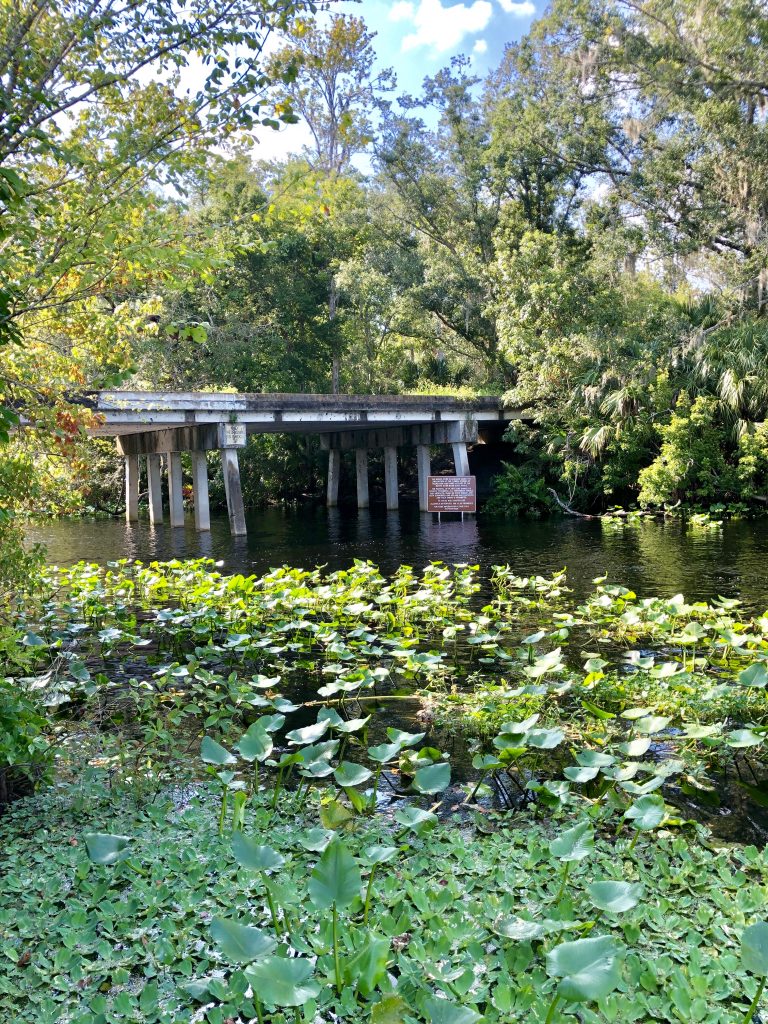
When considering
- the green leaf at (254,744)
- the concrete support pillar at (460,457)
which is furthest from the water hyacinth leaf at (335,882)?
the concrete support pillar at (460,457)

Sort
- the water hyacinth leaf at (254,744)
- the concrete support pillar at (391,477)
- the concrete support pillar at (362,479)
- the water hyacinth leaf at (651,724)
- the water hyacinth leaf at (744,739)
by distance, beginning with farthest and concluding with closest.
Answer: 1. the concrete support pillar at (362,479)
2. the concrete support pillar at (391,477)
3. the water hyacinth leaf at (651,724)
4. the water hyacinth leaf at (744,739)
5. the water hyacinth leaf at (254,744)

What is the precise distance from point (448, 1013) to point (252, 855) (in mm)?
909

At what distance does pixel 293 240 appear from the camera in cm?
2886

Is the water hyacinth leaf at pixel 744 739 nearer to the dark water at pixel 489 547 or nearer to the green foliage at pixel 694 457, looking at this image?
the dark water at pixel 489 547

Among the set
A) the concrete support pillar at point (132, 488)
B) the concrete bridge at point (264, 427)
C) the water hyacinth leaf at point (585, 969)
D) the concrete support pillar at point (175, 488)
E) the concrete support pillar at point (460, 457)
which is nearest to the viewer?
the water hyacinth leaf at point (585, 969)

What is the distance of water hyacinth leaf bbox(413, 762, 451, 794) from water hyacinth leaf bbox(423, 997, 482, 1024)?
5.00 ft

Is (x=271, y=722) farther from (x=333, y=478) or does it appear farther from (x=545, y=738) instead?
(x=333, y=478)

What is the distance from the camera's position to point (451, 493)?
74.4 ft

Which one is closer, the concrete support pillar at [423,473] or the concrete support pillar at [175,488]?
the concrete support pillar at [175,488]

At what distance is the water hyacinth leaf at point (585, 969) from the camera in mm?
2195

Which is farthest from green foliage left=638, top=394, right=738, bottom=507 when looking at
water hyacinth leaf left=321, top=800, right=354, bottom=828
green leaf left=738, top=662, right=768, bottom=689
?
water hyacinth leaf left=321, top=800, right=354, bottom=828

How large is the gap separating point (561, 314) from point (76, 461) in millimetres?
20249

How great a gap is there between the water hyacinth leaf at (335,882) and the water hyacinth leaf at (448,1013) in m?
0.46

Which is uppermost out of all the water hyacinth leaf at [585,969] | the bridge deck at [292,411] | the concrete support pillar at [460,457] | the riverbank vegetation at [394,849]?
the bridge deck at [292,411]
